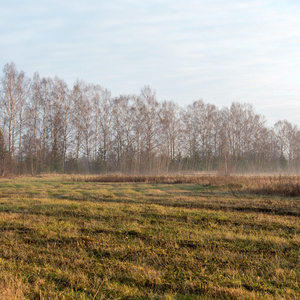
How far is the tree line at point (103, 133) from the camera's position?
3478 centimetres

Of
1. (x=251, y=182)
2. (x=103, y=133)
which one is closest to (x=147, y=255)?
(x=251, y=182)

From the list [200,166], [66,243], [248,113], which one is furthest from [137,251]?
[248,113]

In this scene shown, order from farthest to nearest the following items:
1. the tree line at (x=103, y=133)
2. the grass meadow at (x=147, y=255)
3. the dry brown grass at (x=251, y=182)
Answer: the tree line at (x=103, y=133) → the dry brown grass at (x=251, y=182) → the grass meadow at (x=147, y=255)

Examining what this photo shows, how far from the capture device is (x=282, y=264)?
4578 millimetres

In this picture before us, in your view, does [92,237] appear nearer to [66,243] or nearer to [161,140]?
[66,243]

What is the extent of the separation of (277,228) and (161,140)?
35.4 meters

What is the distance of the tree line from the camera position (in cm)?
3478

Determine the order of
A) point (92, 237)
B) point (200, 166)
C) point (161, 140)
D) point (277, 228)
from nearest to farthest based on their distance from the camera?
point (92, 237)
point (277, 228)
point (161, 140)
point (200, 166)

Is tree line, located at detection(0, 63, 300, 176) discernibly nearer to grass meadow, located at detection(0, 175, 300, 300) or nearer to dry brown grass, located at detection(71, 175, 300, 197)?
dry brown grass, located at detection(71, 175, 300, 197)

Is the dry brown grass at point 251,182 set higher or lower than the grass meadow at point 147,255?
higher

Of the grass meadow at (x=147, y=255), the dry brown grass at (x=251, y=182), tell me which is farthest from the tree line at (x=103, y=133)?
the grass meadow at (x=147, y=255)

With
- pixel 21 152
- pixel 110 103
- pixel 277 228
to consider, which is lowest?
pixel 277 228

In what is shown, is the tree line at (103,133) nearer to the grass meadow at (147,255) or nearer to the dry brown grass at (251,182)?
the dry brown grass at (251,182)

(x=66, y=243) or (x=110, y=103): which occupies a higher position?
(x=110, y=103)
